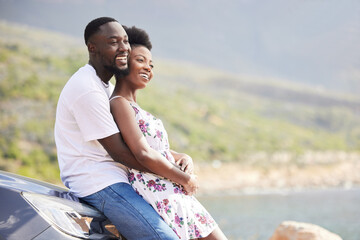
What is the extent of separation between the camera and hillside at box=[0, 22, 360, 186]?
33.4m

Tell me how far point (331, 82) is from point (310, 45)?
26.3 m

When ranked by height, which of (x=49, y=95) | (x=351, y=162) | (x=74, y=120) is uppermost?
(x=74, y=120)

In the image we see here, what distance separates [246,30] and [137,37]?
6378 inches

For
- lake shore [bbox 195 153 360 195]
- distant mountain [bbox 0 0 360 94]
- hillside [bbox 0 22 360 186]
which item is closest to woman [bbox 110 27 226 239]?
hillside [bbox 0 22 360 186]

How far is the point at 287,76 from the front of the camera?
125312 mm

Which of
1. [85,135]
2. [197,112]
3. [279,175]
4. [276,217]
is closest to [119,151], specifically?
[85,135]

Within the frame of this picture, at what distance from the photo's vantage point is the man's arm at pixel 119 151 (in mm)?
2662

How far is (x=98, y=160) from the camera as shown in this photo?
2.71 m

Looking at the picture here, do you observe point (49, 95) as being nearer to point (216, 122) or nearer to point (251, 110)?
point (216, 122)

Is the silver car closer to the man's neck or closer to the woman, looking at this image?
the woman

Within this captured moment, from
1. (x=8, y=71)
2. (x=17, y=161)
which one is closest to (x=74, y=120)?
(x=17, y=161)

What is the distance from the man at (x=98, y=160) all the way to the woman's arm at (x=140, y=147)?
0.05 meters

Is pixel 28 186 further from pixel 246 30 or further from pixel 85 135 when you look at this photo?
pixel 246 30

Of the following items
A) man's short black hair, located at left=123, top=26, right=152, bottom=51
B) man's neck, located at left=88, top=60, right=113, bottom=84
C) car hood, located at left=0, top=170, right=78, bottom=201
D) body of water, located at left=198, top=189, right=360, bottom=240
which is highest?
man's short black hair, located at left=123, top=26, right=152, bottom=51
